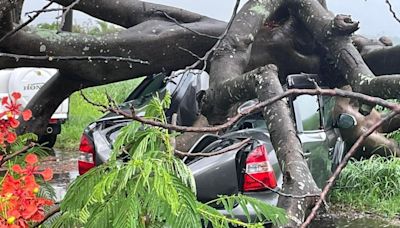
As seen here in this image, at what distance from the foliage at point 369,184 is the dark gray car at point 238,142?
104cm

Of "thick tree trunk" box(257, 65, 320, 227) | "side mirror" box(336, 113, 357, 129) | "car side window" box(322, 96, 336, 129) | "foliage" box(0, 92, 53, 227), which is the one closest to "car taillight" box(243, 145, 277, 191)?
"side mirror" box(336, 113, 357, 129)

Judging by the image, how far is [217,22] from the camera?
5.47 m

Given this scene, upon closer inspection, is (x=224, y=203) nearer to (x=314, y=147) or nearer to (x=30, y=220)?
(x=30, y=220)

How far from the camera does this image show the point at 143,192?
2.03 metres

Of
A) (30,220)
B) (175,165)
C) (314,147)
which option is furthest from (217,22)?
(175,165)

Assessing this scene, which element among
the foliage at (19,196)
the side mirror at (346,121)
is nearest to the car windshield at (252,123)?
the side mirror at (346,121)

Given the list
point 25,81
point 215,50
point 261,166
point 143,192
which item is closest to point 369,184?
point 261,166

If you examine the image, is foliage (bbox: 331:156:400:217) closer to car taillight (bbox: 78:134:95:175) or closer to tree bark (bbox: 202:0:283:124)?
car taillight (bbox: 78:134:95:175)

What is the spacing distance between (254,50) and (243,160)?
91 cm

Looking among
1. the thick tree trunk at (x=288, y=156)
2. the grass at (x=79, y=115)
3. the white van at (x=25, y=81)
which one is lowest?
the grass at (x=79, y=115)

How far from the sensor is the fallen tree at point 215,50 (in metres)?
4.03

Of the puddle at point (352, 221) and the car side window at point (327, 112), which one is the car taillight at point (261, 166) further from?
the puddle at point (352, 221)

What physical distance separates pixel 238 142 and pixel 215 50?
84cm

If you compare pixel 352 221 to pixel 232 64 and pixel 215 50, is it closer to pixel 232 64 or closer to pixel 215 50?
pixel 232 64
